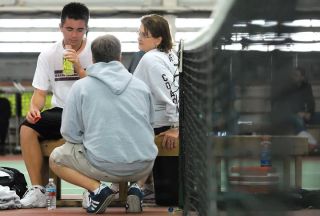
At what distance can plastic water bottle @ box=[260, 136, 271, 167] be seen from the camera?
1024 millimetres

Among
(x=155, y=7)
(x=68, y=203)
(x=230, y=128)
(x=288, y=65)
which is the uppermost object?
(x=155, y=7)

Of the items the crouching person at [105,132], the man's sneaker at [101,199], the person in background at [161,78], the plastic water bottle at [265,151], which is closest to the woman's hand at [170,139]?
the person in background at [161,78]

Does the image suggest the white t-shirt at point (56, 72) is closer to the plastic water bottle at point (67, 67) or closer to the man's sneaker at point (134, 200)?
the plastic water bottle at point (67, 67)

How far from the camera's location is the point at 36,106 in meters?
5.70

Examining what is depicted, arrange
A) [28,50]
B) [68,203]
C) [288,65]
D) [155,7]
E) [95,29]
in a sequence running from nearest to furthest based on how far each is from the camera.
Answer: [288,65], [68,203], [155,7], [95,29], [28,50]

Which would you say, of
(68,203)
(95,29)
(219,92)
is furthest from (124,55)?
(219,92)

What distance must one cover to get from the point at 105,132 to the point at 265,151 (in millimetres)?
3895

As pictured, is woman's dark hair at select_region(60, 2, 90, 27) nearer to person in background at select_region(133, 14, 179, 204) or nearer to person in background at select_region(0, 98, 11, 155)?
person in background at select_region(133, 14, 179, 204)

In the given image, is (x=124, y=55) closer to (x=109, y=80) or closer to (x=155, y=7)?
(x=155, y=7)

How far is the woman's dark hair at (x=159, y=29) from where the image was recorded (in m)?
5.62

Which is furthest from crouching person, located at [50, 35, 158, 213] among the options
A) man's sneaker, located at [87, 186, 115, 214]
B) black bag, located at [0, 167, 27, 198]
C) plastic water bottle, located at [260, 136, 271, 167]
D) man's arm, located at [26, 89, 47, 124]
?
plastic water bottle, located at [260, 136, 271, 167]

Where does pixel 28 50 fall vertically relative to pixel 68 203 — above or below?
above

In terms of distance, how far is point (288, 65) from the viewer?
0.98m

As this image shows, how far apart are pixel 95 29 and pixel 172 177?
568 inches
